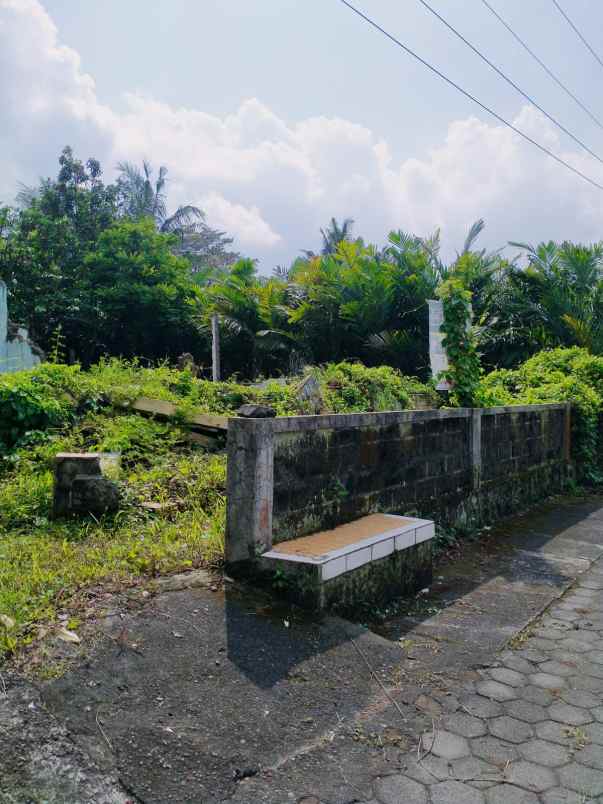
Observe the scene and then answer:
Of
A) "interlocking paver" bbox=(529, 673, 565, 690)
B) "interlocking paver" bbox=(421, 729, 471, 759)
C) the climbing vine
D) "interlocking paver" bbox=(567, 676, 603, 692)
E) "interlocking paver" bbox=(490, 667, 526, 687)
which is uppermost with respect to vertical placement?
the climbing vine

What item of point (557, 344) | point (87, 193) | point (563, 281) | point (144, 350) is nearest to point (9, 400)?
point (557, 344)

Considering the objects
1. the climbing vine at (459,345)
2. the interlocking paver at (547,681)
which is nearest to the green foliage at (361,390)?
the climbing vine at (459,345)

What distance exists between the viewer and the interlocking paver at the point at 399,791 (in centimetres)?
241

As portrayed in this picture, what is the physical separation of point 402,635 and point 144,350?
1956 cm

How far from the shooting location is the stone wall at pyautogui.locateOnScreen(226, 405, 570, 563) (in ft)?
12.6

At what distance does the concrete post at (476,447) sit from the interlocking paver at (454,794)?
14.8 ft

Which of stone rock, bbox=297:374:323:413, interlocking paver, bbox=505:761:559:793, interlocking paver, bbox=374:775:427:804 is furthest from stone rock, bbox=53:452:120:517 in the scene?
interlocking paver, bbox=505:761:559:793

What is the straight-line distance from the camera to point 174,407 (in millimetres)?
7508

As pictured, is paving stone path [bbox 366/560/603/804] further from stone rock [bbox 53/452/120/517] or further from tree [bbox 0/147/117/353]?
tree [bbox 0/147/117/353]

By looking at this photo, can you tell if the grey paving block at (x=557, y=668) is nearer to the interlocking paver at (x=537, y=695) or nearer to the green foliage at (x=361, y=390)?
the interlocking paver at (x=537, y=695)

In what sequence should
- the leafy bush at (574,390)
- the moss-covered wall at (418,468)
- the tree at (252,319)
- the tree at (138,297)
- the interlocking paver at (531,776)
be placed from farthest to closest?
the tree at (138,297) → the tree at (252,319) → the leafy bush at (574,390) → the moss-covered wall at (418,468) → the interlocking paver at (531,776)

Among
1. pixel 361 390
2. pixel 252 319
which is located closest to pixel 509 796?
pixel 361 390

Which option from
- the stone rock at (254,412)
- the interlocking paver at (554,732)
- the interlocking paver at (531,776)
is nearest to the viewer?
the interlocking paver at (531,776)

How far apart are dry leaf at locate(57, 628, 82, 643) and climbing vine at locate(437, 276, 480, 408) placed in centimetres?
492
